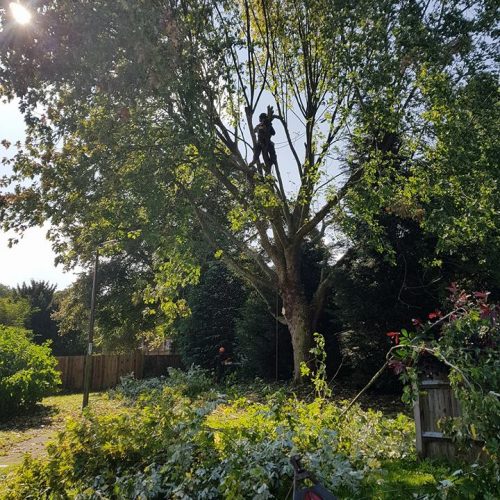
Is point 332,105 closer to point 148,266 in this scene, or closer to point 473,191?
point 473,191

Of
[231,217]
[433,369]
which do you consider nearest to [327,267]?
[231,217]

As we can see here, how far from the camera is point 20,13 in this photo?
28.8ft

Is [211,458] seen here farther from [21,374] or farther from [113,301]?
[113,301]

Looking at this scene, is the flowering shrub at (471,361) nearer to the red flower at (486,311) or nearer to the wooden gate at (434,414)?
the red flower at (486,311)

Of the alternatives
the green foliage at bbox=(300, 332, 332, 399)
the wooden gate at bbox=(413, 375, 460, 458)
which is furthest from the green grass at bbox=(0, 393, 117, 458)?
the wooden gate at bbox=(413, 375, 460, 458)

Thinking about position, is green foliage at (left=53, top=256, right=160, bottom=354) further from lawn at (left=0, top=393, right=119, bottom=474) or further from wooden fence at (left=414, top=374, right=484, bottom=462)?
wooden fence at (left=414, top=374, right=484, bottom=462)

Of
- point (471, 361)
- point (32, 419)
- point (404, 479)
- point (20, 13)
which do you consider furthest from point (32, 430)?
point (471, 361)

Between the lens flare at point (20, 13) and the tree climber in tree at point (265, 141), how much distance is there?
626 cm

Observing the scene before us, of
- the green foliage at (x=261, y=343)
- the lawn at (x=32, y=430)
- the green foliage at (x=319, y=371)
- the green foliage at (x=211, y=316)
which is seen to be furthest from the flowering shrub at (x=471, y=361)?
the green foliage at (x=211, y=316)

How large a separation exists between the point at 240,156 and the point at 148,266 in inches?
690

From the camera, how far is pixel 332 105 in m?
13.6

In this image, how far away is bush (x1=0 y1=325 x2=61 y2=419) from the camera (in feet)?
41.9

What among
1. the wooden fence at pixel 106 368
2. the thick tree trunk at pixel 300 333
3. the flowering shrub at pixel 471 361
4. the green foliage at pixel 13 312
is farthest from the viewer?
the green foliage at pixel 13 312

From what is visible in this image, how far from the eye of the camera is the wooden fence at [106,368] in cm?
2312
